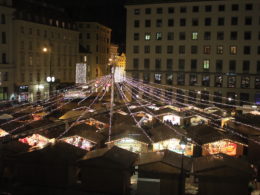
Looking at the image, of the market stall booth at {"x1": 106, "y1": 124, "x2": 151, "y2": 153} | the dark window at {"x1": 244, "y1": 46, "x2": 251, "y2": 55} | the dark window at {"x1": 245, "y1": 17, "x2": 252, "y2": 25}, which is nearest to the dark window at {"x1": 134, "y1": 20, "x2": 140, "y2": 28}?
the dark window at {"x1": 245, "y1": 17, "x2": 252, "y2": 25}

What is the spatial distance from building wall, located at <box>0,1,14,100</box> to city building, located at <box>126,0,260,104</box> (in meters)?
18.8

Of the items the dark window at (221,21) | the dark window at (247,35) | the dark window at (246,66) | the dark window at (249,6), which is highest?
the dark window at (249,6)

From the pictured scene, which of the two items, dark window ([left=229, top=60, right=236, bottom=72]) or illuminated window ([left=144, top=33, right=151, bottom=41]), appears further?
illuminated window ([left=144, top=33, right=151, bottom=41])

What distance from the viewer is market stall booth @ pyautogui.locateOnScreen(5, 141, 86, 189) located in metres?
14.9

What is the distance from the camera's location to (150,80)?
5278cm

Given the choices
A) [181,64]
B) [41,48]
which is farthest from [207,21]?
[41,48]

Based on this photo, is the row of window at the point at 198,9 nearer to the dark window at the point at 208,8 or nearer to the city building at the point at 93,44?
the dark window at the point at 208,8

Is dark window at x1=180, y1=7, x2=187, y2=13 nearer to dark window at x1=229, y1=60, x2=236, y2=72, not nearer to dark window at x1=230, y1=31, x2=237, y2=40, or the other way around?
dark window at x1=230, y1=31, x2=237, y2=40

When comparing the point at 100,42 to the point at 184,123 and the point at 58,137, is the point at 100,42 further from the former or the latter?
the point at 58,137

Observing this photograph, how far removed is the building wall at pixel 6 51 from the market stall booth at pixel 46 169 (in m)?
28.5

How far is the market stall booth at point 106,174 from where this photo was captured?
14305 mm

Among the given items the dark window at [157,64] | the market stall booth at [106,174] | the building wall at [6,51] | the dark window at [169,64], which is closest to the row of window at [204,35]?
the dark window at [169,64]

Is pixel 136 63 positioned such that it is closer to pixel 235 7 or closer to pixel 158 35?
pixel 158 35

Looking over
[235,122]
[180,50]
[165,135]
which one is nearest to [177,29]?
[180,50]
